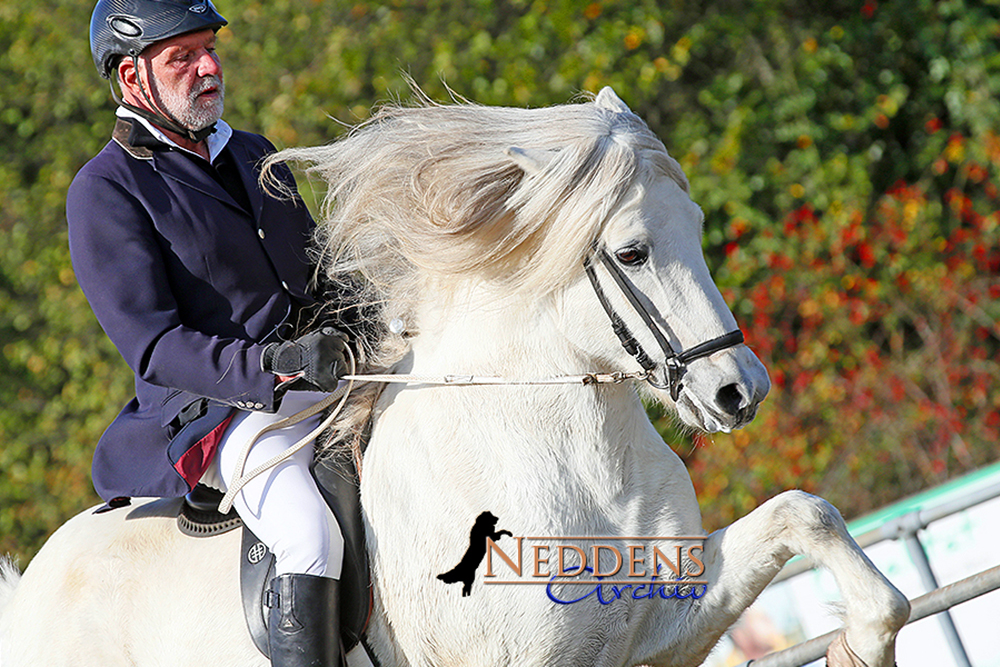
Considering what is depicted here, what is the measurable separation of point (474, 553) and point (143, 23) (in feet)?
5.47

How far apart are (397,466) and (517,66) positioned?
16.7 ft

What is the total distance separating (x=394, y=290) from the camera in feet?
9.05

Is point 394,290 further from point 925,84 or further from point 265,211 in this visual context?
point 925,84

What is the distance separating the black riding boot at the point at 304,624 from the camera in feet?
8.07

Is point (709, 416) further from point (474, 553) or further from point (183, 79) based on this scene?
point (183, 79)

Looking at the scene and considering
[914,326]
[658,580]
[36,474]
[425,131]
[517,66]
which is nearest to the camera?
[658,580]

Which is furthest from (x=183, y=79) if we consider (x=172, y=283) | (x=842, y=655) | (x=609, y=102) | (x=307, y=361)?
(x=842, y=655)

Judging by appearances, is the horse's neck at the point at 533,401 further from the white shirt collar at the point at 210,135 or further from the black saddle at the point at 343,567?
the white shirt collar at the point at 210,135

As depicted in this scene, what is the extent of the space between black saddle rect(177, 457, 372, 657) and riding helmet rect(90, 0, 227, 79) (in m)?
1.22

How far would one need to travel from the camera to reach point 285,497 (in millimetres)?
2568

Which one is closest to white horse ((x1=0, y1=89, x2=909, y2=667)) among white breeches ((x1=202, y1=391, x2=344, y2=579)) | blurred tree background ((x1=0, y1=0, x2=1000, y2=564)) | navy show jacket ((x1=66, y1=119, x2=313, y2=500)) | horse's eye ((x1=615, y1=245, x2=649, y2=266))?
horse's eye ((x1=615, y1=245, x2=649, y2=266))

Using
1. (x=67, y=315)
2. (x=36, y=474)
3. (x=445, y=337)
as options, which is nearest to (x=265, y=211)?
(x=445, y=337)

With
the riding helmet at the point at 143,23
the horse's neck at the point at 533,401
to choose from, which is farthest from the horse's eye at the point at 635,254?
the riding helmet at the point at 143,23

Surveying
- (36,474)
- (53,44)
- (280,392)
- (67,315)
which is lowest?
(36,474)
